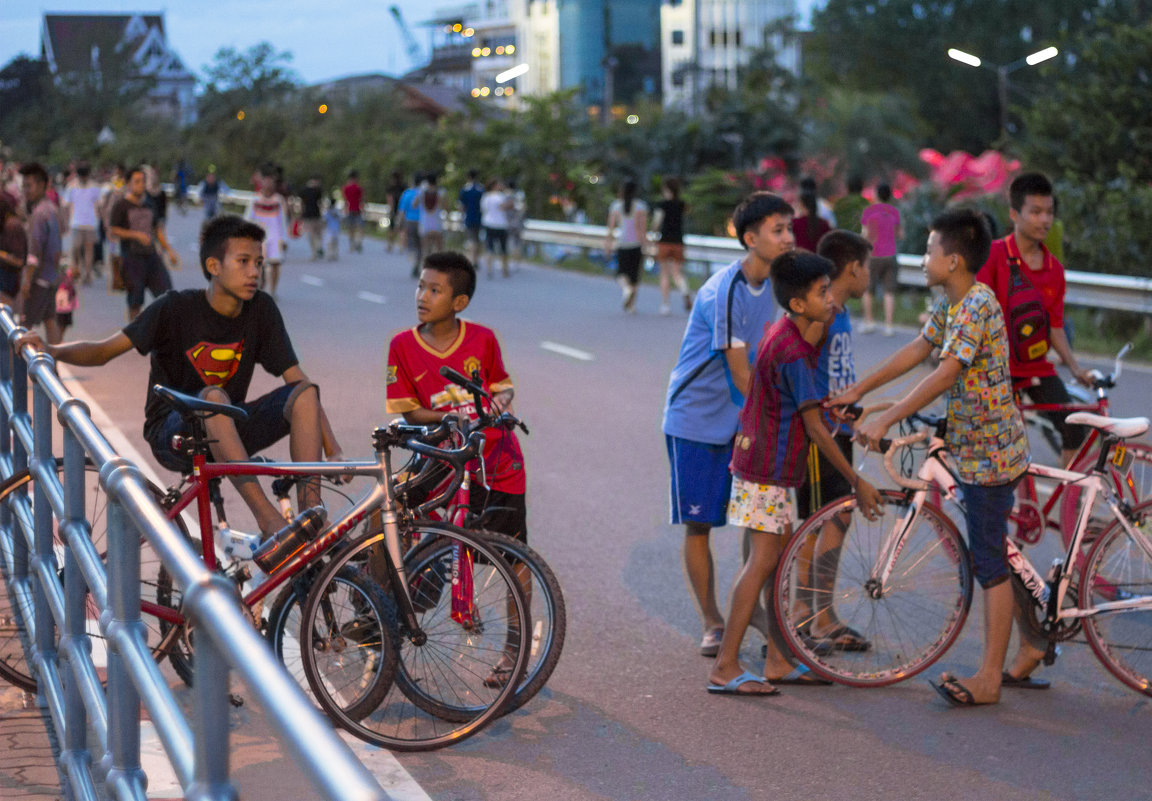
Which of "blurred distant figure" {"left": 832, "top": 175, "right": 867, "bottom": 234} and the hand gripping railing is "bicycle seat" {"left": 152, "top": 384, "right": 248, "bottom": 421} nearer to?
the hand gripping railing

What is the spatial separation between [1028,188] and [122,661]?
4.79 meters

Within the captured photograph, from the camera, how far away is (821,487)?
226 inches

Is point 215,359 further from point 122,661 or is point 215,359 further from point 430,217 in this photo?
point 430,217

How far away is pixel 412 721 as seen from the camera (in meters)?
4.97

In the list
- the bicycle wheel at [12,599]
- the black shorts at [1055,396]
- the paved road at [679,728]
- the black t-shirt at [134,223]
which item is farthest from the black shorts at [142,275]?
the black shorts at [1055,396]

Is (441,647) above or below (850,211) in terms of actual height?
below

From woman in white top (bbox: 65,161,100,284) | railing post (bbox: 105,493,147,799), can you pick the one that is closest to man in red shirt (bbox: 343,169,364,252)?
woman in white top (bbox: 65,161,100,284)

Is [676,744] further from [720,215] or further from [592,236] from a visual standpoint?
[720,215]

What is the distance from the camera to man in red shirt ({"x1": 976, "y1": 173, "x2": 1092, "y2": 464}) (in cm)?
663

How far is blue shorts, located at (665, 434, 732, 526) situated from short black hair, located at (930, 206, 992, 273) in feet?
3.76

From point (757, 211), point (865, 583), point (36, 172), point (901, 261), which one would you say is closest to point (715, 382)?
point (757, 211)

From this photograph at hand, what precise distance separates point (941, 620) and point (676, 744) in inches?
59.0

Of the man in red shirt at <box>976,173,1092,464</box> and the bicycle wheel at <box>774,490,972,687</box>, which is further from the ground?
the man in red shirt at <box>976,173,1092,464</box>

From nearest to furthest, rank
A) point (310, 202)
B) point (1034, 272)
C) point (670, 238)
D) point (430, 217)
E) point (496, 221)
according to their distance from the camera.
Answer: point (1034, 272) → point (670, 238) → point (430, 217) → point (496, 221) → point (310, 202)
